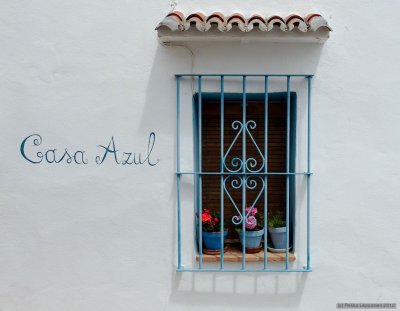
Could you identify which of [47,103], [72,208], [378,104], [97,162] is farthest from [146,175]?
[378,104]

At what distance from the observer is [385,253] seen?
340cm

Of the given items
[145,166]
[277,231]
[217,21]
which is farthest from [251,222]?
[217,21]


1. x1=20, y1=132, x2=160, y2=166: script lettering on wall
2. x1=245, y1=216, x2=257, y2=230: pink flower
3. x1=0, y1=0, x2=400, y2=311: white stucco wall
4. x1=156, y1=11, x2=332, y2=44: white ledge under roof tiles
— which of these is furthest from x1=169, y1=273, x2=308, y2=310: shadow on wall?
x1=156, y1=11, x2=332, y2=44: white ledge under roof tiles

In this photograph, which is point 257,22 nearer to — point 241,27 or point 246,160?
point 241,27

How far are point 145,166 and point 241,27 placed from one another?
4.37ft

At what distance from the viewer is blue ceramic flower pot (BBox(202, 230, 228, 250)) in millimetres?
3402

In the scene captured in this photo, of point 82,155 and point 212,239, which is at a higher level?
point 82,155

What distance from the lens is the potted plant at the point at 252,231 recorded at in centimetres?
338

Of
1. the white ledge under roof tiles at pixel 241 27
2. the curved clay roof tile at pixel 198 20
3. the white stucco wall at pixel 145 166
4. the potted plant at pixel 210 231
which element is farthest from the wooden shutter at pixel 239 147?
the curved clay roof tile at pixel 198 20

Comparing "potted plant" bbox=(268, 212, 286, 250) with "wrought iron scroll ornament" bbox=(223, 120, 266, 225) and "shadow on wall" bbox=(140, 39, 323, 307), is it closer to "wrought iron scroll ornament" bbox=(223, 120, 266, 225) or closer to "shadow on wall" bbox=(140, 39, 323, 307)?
"wrought iron scroll ornament" bbox=(223, 120, 266, 225)

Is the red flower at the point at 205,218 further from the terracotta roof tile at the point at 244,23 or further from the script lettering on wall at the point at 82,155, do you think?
the terracotta roof tile at the point at 244,23

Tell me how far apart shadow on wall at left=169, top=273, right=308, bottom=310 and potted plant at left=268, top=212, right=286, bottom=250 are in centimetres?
25

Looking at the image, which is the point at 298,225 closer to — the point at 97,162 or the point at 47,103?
the point at 97,162

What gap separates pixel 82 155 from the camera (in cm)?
338
